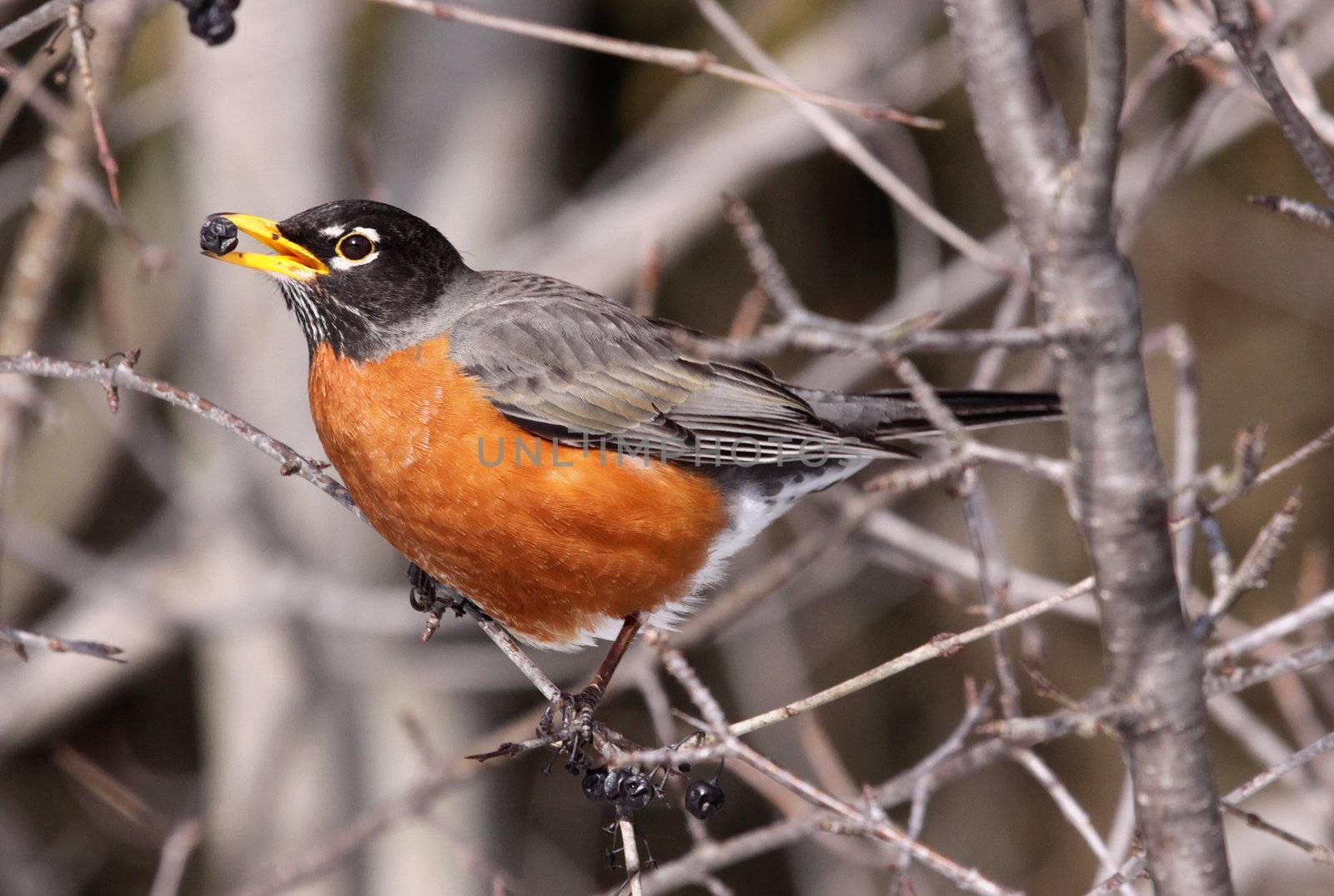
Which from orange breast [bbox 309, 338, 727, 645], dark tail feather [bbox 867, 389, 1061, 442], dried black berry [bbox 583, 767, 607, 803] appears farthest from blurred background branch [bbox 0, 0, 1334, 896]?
dried black berry [bbox 583, 767, 607, 803]

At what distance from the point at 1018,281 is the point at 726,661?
378cm

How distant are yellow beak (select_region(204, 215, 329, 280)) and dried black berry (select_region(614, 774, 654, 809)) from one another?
5.16 feet

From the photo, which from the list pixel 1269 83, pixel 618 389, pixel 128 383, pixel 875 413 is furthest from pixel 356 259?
pixel 1269 83

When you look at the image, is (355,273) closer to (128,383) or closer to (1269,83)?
(128,383)

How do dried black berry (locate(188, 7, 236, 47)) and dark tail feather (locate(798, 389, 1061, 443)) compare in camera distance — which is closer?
dried black berry (locate(188, 7, 236, 47))

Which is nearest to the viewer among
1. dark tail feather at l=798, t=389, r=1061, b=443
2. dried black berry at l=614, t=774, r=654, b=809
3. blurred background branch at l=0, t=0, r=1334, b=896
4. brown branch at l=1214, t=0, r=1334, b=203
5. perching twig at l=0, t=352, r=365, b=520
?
brown branch at l=1214, t=0, r=1334, b=203

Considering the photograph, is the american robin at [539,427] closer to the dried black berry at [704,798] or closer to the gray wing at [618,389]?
the gray wing at [618,389]

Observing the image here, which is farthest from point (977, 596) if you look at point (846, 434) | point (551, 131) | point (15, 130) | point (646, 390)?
point (15, 130)

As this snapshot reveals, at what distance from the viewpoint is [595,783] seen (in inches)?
117

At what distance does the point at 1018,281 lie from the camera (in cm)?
409

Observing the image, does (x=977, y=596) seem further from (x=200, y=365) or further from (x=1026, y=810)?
(x=200, y=365)

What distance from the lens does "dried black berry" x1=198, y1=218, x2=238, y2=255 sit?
3205 mm

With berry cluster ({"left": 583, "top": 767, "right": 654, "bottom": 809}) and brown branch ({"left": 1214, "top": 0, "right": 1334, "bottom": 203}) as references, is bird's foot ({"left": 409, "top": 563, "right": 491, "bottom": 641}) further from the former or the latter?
brown branch ({"left": 1214, "top": 0, "right": 1334, "bottom": 203})

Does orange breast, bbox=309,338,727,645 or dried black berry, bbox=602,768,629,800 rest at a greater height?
orange breast, bbox=309,338,727,645
